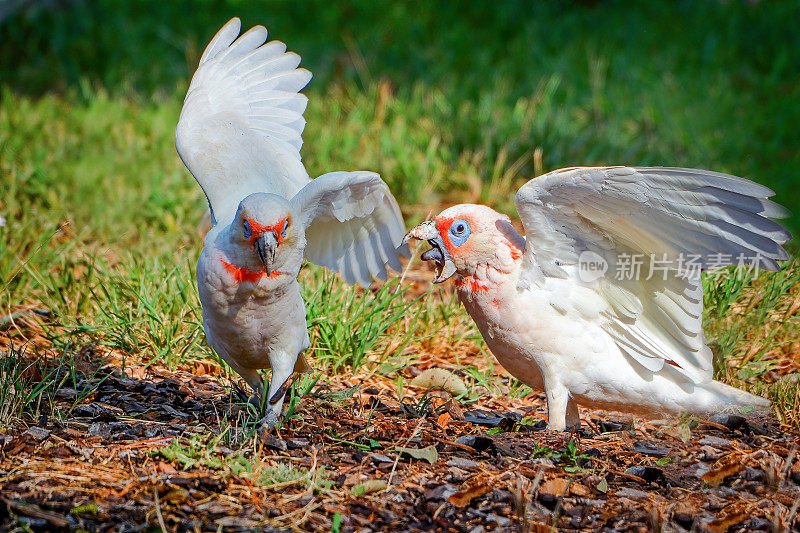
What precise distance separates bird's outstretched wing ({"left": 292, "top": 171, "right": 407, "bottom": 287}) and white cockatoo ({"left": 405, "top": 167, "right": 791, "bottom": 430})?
0.28 m

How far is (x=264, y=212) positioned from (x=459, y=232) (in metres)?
0.82

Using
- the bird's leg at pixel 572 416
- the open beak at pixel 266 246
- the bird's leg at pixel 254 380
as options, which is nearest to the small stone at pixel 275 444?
the bird's leg at pixel 254 380

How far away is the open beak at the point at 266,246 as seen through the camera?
2.67m

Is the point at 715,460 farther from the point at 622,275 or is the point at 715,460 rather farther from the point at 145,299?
the point at 145,299

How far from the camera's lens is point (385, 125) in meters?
6.66

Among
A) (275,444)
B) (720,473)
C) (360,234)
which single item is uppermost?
(360,234)

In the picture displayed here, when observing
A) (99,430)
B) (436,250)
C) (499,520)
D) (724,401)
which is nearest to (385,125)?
(436,250)

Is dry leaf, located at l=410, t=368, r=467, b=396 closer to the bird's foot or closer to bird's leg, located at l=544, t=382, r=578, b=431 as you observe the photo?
bird's leg, located at l=544, t=382, r=578, b=431

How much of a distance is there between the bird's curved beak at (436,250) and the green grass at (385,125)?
0.76 m

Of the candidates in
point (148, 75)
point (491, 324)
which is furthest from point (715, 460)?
point (148, 75)

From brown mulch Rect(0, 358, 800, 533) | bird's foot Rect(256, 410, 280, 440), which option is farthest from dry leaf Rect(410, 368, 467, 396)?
bird's foot Rect(256, 410, 280, 440)

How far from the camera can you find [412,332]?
→ 3998mm

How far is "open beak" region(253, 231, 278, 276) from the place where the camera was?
267 cm

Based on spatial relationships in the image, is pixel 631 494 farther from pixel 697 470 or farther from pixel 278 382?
pixel 278 382
